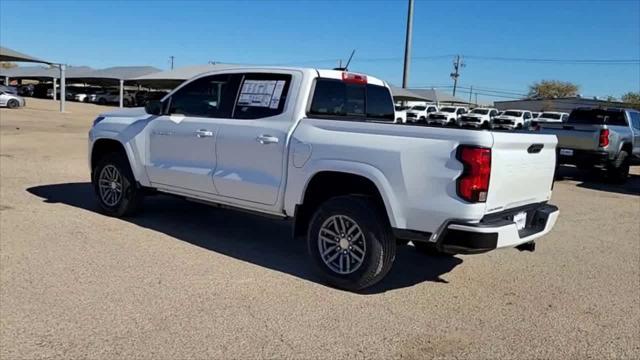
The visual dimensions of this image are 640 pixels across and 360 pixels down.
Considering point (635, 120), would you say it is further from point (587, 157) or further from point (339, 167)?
point (339, 167)

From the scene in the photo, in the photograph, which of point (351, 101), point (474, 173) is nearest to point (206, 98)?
point (351, 101)

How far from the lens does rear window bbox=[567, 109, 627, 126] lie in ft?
45.3

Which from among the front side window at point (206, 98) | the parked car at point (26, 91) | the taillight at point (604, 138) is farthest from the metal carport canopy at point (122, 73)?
the front side window at point (206, 98)

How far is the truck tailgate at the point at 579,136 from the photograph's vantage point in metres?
12.6

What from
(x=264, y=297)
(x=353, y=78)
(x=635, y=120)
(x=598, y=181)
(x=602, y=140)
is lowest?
(x=264, y=297)

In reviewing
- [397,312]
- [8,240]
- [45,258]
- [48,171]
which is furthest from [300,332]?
[48,171]

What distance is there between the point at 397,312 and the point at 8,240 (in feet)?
13.8

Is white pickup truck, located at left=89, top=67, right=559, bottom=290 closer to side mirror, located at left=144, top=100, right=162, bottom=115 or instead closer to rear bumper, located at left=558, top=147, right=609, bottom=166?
side mirror, located at left=144, top=100, right=162, bottom=115

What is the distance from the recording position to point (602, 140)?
12.6m

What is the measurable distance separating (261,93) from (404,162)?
6.36ft

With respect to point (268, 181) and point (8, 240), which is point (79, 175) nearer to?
point (8, 240)

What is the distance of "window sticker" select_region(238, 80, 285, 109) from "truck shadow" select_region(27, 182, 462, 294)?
158cm

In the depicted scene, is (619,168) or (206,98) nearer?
(206,98)

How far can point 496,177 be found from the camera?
13.8ft
